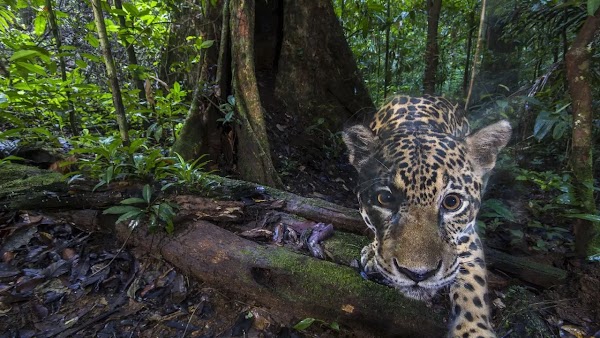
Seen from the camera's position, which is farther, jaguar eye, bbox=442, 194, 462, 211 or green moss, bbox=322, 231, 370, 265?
green moss, bbox=322, 231, 370, 265

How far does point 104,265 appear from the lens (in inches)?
120

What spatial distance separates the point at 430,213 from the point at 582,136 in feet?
5.59

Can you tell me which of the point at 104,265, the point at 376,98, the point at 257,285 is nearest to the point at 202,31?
the point at 104,265

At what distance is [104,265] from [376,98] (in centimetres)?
885

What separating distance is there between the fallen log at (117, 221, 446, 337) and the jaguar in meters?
0.14

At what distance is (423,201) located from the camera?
255 cm

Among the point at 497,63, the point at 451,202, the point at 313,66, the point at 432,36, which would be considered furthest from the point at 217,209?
the point at 497,63

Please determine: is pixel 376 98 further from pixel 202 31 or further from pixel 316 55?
pixel 202 31

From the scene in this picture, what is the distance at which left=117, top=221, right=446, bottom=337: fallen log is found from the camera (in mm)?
2523

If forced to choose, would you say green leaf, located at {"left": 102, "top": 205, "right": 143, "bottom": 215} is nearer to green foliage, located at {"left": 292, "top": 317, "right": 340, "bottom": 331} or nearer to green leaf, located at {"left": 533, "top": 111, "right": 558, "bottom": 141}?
green foliage, located at {"left": 292, "top": 317, "right": 340, "bottom": 331}

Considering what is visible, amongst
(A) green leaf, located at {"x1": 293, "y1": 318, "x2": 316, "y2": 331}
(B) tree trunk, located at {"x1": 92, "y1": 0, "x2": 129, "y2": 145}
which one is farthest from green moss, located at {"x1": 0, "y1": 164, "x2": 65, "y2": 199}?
(A) green leaf, located at {"x1": 293, "y1": 318, "x2": 316, "y2": 331}

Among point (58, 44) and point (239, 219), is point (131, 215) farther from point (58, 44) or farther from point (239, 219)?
point (58, 44)

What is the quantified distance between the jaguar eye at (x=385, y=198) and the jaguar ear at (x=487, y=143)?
0.79 metres

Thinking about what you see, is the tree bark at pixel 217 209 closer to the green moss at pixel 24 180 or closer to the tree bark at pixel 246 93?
the green moss at pixel 24 180
